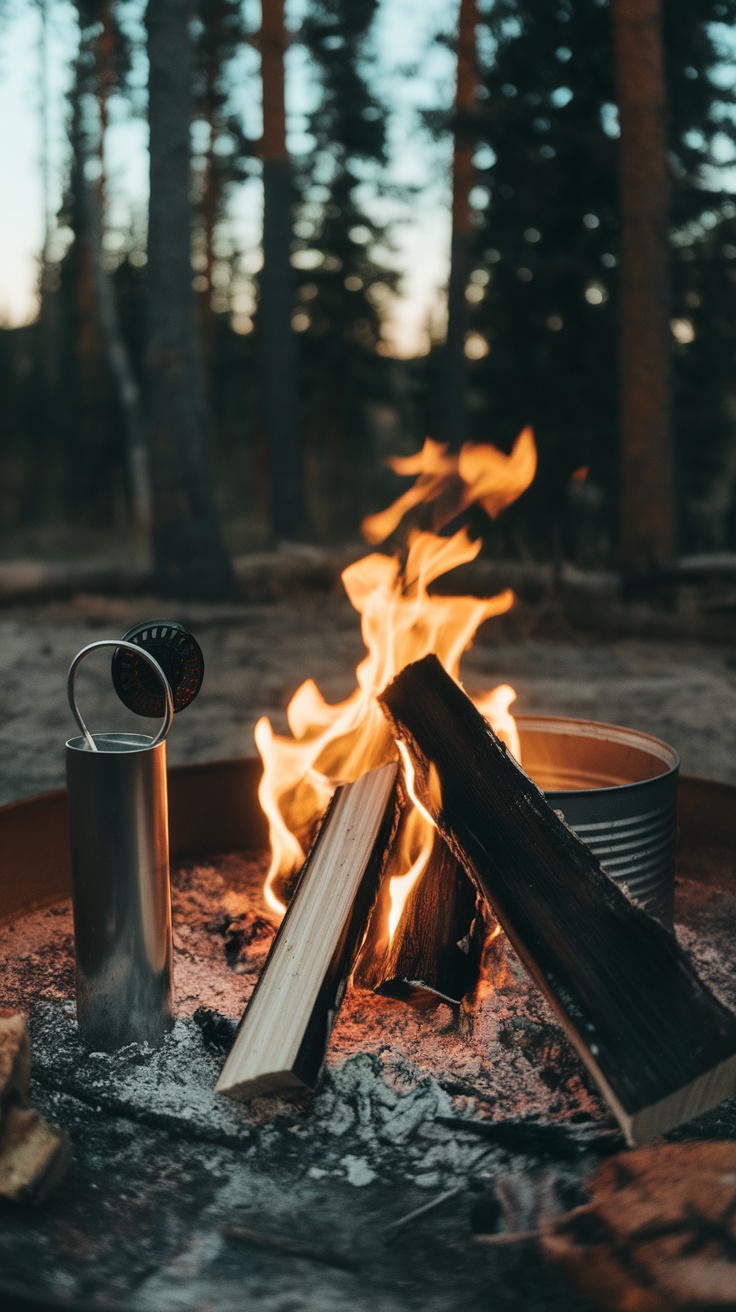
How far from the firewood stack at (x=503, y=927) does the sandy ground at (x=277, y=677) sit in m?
2.29

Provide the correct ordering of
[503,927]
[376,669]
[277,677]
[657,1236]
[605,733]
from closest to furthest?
[657,1236], [503,927], [376,669], [605,733], [277,677]

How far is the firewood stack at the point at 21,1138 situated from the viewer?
1.63 meters

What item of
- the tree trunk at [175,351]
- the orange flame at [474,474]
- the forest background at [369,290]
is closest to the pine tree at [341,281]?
the forest background at [369,290]

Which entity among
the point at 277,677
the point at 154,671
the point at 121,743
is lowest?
the point at 277,677

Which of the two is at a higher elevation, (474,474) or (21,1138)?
(474,474)

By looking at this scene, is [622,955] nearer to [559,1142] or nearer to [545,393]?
[559,1142]

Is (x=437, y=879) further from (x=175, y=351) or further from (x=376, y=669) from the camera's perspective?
(x=175, y=351)

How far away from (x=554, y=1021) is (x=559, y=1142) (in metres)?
0.45

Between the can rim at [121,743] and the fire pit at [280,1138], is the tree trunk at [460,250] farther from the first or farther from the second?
the can rim at [121,743]

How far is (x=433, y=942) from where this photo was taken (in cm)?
229

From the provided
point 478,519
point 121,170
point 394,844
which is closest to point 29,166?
point 121,170

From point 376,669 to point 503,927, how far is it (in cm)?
94

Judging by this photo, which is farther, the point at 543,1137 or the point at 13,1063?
the point at 543,1137

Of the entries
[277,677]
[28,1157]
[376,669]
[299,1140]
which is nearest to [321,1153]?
[299,1140]
